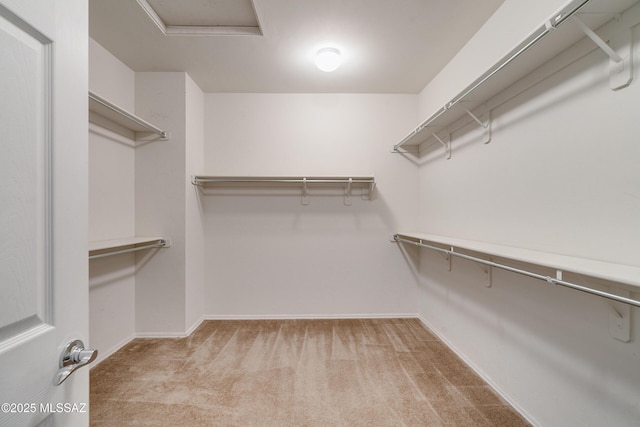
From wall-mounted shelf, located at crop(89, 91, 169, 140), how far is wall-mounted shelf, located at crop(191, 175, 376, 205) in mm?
530

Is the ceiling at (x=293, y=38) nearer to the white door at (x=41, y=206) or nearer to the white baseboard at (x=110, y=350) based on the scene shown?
the white door at (x=41, y=206)

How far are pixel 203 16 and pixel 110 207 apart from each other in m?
1.64

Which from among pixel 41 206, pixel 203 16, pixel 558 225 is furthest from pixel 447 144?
pixel 41 206

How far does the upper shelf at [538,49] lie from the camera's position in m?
0.93

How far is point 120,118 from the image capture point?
6.56 ft

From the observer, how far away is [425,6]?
162 cm

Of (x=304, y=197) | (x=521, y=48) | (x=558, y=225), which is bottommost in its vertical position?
(x=558, y=225)

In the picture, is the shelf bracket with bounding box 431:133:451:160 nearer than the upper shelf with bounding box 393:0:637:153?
No

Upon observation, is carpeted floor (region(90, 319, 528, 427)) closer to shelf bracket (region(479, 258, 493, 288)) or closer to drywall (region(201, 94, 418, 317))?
drywall (region(201, 94, 418, 317))

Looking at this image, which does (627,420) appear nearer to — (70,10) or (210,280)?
(70,10)

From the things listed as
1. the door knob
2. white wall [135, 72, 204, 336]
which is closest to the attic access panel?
white wall [135, 72, 204, 336]

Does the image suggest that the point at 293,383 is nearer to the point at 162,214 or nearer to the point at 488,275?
the point at 488,275

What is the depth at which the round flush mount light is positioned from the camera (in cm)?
199

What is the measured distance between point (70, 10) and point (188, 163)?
78.3 inches
